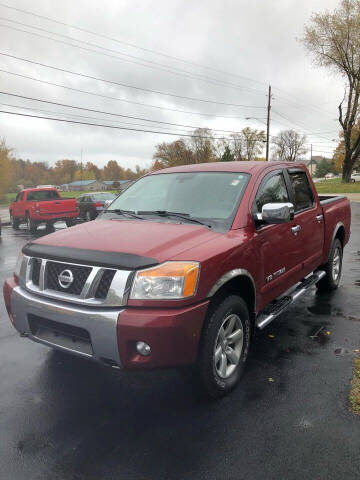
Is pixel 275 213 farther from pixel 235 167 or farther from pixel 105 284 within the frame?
pixel 105 284

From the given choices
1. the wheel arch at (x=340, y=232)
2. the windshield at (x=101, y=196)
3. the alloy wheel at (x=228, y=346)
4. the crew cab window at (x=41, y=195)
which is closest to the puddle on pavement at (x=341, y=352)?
the alloy wheel at (x=228, y=346)

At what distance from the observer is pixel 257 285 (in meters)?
3.32

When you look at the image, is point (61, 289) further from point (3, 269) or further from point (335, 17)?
point (335, 17)

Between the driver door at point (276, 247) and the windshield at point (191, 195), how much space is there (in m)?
0.26

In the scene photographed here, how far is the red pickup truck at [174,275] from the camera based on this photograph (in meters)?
2.51

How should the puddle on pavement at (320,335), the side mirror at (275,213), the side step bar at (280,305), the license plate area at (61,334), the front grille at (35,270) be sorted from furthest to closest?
the puddle on pavement at (320,335)
the side step bar at (280,305)
the side mirror at (275,213)
the front grille at (35,270)
the license plate area at (61,334)

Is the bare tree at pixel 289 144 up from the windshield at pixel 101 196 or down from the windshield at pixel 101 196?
up

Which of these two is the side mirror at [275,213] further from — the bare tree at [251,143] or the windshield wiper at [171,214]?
the bare tree at [251,143]

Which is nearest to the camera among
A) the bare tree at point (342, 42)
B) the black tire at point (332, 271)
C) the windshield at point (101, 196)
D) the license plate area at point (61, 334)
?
the license plate area at point (61, 334)

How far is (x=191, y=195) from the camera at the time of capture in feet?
12.3

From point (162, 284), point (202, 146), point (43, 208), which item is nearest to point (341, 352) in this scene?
point (162, 284)

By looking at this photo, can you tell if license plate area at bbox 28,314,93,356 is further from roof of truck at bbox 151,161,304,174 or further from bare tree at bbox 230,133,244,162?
bare tree at bbox 230,133,244,162

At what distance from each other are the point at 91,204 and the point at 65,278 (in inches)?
653

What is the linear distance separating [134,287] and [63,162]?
154 metres
